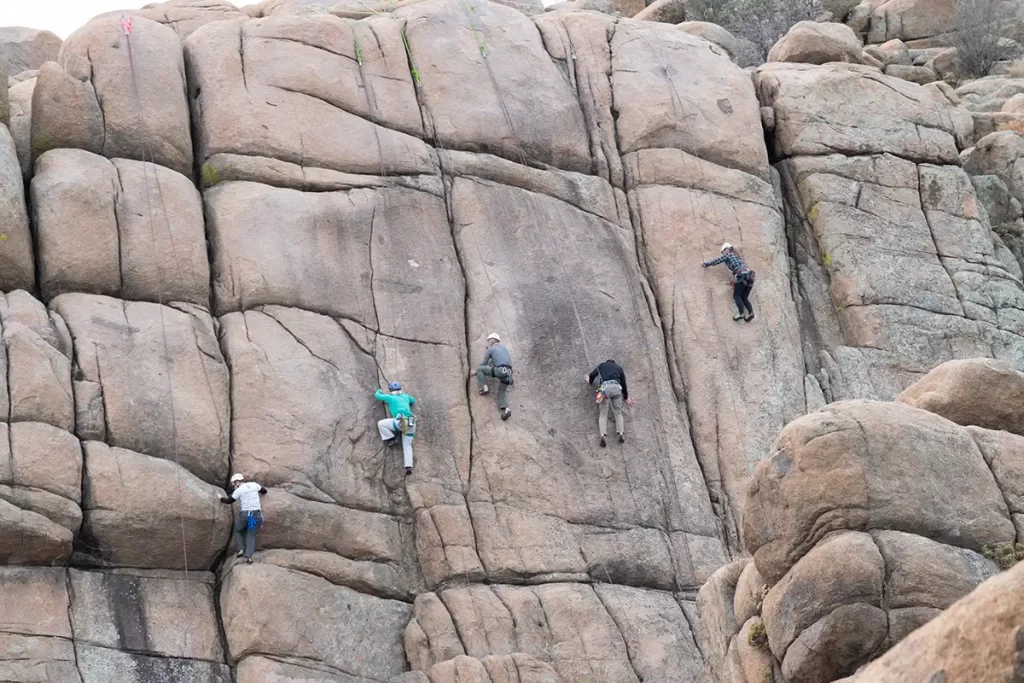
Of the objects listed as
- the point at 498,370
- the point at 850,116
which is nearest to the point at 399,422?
the point at 498,370

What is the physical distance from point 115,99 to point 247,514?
9.41 meters

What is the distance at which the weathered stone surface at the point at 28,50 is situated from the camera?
126 feet

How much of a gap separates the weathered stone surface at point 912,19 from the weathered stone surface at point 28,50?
25050 millimetres

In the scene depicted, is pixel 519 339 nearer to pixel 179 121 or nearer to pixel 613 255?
pixel 613 255

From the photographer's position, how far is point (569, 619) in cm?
2695

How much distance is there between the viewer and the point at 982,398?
2081 cm

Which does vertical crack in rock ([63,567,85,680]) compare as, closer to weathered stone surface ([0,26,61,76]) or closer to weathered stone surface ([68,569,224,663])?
weathered stone surface ([68,569,224,663])

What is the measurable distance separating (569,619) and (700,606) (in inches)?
233

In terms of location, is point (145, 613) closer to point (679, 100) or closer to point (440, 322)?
point (440, 322)

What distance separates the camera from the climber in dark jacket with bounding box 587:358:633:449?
95.1 ft

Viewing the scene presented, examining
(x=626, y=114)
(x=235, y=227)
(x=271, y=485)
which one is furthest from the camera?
(x=626, y=114)

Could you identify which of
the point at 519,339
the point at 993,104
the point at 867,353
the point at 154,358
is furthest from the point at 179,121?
the point at 993,104

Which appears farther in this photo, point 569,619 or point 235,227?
point 235,227

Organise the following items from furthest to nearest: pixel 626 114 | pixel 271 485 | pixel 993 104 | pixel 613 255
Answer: pixel 993 104, pixel 626 114, pixel 613 255, pixel 271 485
